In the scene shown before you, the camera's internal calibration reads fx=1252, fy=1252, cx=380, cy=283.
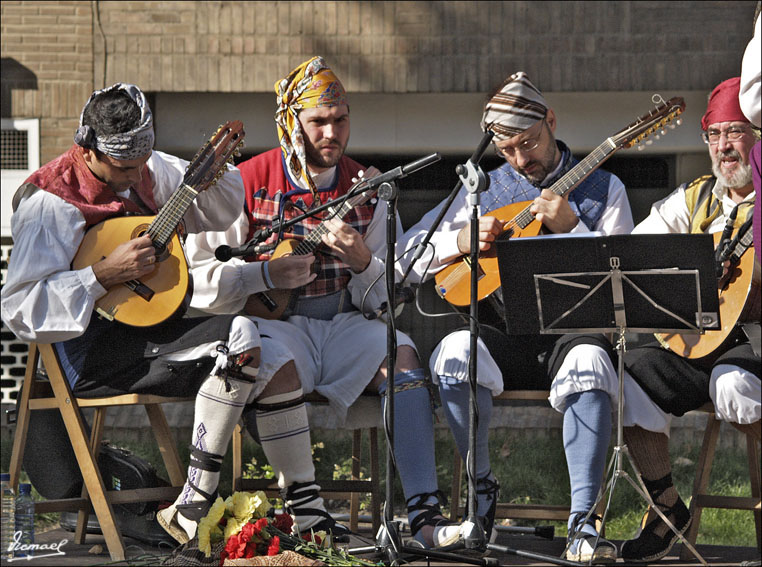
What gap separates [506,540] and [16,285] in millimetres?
2118

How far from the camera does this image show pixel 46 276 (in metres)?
4.40

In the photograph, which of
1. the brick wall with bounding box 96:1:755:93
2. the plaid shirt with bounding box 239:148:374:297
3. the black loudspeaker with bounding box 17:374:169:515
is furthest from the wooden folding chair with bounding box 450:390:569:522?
the brick wall with bounding box 96:1:755:93

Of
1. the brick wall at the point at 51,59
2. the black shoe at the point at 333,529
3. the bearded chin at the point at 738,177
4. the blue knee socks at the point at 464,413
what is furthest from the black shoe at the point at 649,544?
the brick wall at the point at 51,59

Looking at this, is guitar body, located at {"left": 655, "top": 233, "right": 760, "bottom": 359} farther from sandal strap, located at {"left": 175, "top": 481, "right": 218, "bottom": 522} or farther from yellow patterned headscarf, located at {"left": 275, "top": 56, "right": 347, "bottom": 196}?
sandal strap, located at {"left": 175, "top": 481, "right": 218, "bottom": 522}

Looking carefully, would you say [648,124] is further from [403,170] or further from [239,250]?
[239,250]

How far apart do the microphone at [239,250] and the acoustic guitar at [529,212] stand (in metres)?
0.73

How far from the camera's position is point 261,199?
4957mm

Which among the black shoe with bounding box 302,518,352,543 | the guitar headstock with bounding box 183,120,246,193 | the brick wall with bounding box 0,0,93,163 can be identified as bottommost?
the black shoe with bounding box 302,518,352,543

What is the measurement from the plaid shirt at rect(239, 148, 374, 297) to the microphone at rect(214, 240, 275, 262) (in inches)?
7.1

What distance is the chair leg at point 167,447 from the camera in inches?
190

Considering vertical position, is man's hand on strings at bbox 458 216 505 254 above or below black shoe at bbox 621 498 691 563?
above

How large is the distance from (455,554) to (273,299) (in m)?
1.34

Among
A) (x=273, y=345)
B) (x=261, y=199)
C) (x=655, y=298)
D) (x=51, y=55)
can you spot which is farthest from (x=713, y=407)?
(x=51, y=55)

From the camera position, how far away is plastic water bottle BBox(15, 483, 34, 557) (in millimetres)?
4434
